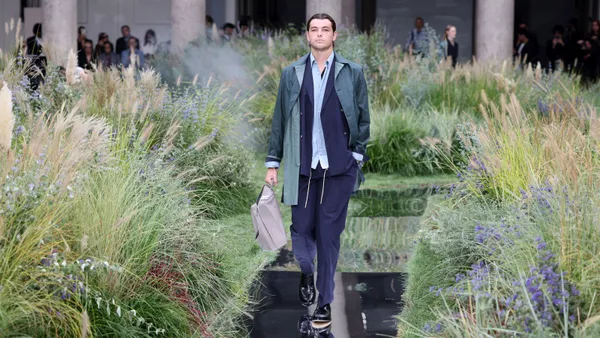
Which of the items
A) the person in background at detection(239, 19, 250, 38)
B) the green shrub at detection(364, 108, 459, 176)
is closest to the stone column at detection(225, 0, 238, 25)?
the person in background at detection(239, 19, 250, 38)

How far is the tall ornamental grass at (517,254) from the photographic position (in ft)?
13.7

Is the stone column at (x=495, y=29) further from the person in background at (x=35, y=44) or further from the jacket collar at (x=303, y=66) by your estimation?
the jacket collar at (x=303, y=66)

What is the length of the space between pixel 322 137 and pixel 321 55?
45cm

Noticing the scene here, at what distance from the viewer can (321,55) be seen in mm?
5957

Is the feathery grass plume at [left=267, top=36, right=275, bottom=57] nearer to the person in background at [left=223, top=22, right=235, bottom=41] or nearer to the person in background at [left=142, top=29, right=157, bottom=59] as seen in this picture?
the person in background at [left=223, top=22, right=235, bottom=41]

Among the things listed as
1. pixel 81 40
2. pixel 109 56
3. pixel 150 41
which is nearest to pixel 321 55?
pixel 109 56

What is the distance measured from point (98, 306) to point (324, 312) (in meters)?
1.72

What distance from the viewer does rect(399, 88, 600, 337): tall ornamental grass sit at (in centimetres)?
417

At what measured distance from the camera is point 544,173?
6.11m

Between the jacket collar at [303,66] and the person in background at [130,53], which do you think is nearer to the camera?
the jacket collar at [303,66]

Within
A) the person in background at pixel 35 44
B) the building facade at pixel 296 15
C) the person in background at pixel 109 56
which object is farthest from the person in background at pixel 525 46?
the person in background at pixel 35 44

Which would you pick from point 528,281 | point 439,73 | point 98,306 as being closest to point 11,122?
point 98,306

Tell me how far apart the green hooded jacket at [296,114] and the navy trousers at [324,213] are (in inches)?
3.8

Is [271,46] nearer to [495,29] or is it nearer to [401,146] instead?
[401,146]
